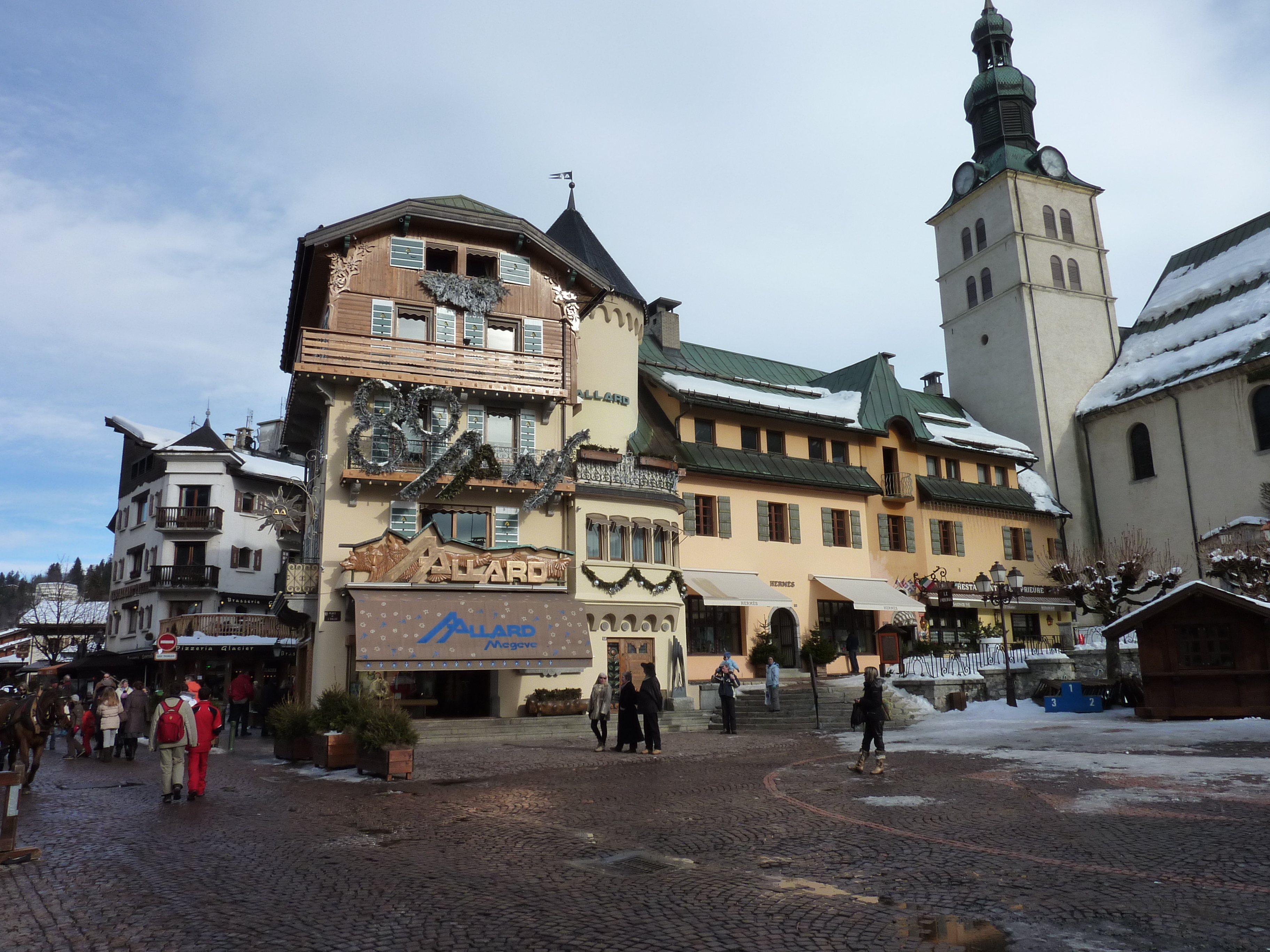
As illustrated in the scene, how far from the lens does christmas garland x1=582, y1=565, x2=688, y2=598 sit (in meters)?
28.9

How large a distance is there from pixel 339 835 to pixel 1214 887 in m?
8.35

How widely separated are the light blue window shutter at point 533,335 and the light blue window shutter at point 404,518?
20.3ft

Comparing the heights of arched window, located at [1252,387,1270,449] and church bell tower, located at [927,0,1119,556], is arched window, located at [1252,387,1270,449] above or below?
below

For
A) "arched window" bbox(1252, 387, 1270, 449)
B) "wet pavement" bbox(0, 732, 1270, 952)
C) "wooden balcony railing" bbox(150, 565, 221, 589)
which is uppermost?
"arched window" bbox(1252, 387, 1270, 449)

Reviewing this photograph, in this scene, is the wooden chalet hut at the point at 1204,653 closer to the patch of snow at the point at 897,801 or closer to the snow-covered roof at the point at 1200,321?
the patch of snow at the point at 897,801

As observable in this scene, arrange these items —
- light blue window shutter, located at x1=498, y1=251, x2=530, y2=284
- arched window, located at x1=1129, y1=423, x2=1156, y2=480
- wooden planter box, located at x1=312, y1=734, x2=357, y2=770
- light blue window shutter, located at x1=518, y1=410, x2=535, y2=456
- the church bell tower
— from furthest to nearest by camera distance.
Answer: the church bell tower, arched window, located at x1=1129, y1=423, x2=1156, y2=480, light blue window shutter, located at x1=498, y1=251, x2=530, y2=284, light blue window shutter, located at x1=518, y1=410, x2=535, y2=456, wooden planter box, located at x1=312, y1=734, x2=357, y2=770

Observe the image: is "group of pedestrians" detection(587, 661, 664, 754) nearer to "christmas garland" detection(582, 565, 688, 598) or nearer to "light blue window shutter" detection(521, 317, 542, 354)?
"christmas garland" detection(582, 565, 688, 598)

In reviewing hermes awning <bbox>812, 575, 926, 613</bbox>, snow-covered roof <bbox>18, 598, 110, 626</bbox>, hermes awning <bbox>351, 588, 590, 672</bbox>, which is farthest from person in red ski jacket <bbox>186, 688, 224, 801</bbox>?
snow-covered roof <bbox>18, 598, 110, 626</bbox>

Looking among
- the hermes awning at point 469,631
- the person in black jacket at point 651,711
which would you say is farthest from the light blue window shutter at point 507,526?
the person in black jacket at point 651,711

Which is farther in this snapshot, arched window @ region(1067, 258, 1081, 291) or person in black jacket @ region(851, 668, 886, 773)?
arched window @ region(1067, 258, 1081, 291)

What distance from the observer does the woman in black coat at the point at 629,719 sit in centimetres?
1989

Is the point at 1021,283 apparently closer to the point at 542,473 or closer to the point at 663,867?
the point at 542,473

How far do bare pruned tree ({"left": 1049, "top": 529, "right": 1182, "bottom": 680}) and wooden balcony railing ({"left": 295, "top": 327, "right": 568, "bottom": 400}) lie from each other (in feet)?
56.7

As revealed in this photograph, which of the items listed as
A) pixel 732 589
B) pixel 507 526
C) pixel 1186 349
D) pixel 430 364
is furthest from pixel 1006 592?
pixel 1186 349
